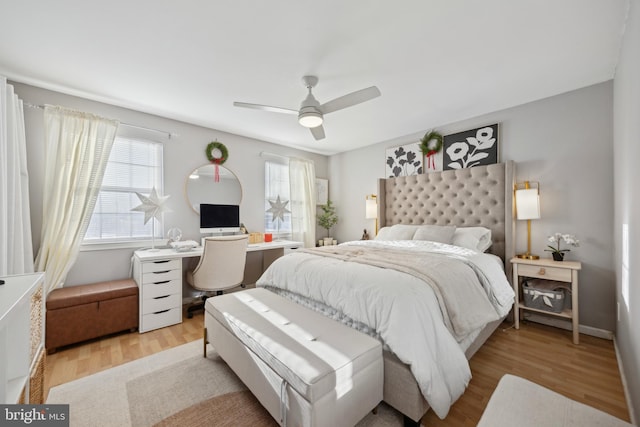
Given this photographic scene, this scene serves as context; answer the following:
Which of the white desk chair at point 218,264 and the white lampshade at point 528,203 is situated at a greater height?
the white lampshade at point 528,203

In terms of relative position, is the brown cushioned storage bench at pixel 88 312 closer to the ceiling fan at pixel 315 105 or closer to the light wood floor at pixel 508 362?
the light wood floor at pixel 508 362

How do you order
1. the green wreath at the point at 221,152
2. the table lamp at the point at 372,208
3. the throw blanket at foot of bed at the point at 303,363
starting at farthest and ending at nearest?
1. the table lamp at the point at 372,208
2. the green wreath at the point at 221,152
3. the throw blanket at foot of bed at the point at 303,363

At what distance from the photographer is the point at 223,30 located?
6.03ft

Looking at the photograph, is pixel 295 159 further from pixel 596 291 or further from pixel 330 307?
pixel 596 291

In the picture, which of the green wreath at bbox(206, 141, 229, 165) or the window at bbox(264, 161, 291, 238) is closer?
the green wreath at bbox(206, 141, 229, 165)

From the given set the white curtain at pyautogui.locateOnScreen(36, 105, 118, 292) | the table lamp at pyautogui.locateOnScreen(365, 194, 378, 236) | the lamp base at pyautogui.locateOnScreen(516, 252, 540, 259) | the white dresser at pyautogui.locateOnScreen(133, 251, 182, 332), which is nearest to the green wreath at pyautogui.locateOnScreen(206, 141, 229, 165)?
the white curtain at pyautogui.locateOnScreen(36, 105, 118, 292)

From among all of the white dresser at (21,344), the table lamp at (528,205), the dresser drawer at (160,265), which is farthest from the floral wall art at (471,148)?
the white dresser at (21,344)

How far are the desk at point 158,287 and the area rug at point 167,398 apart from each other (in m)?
0.65

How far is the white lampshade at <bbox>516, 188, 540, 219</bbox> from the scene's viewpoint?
271 cm

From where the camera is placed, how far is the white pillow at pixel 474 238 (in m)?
2.92

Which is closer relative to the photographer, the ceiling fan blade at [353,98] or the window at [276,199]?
the ceiling fan blade at [353,98]

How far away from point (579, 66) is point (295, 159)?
368 centimetres

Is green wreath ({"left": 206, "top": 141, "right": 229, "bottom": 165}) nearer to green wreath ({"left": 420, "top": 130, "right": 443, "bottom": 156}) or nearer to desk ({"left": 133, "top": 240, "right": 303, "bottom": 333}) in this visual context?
desk ({"left": 133, "top": 240, "right": 303, "bottom": 333})

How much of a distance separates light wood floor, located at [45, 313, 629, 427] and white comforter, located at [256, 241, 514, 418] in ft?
0.95
